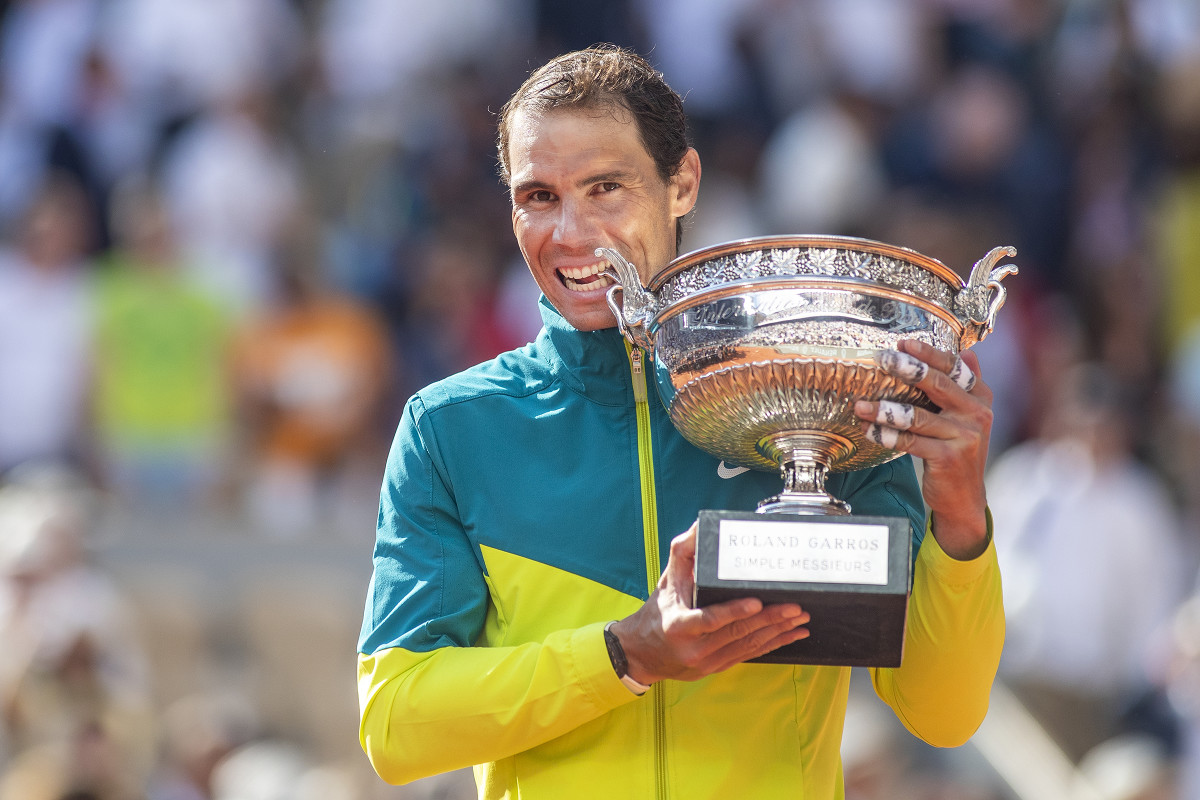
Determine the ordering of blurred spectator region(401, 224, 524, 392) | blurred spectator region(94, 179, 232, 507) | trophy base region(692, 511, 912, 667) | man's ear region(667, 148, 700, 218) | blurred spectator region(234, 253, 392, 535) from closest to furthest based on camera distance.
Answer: trophy base region(692, 511, 912, 667), man's ear region(667, 148, 700, 218), blurred spectator region(94, 179, 232, 507), blurred spectator region(234, 253, 392, 535), blurred spectator region(401, 224, 524, 392)

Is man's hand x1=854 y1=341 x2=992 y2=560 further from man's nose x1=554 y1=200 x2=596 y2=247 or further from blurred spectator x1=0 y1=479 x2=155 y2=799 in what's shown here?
blurred spectator x1=0 y1=479 x2=155 y2=799

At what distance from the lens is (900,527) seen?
192 cm

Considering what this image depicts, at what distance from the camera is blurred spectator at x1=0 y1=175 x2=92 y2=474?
23.3 ft

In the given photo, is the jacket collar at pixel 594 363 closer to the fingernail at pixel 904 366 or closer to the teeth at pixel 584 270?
the teeth at pixel 584 270

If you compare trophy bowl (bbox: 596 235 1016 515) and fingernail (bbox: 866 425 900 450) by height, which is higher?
trophy bowl (bbox: 596 235 1016 515)

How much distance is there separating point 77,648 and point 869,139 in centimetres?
463

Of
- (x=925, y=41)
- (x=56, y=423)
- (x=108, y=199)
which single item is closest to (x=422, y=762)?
(x=56, y=423)

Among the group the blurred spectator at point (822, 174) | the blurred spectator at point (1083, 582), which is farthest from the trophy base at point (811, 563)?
the blurred spectator at point (822, 174)

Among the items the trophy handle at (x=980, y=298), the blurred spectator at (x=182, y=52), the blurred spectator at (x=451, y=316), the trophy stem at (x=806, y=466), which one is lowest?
the trophy stem at (x=806, y=466)

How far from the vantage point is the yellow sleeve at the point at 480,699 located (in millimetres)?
2049

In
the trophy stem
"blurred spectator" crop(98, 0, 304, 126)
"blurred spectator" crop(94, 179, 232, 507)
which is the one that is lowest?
the trophy stem

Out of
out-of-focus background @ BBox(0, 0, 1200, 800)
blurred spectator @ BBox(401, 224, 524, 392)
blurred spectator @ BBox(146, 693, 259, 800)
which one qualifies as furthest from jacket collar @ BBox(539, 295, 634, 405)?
blurred spectator @ BBox(401, 224, 524, 392)

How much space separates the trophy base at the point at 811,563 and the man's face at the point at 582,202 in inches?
19.8

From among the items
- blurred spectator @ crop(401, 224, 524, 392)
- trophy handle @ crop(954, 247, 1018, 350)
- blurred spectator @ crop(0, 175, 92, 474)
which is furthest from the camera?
blurred spectator @ crop(401, 224, 524, 392)
